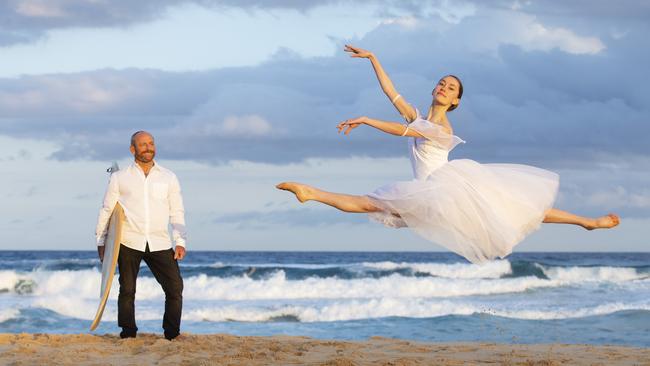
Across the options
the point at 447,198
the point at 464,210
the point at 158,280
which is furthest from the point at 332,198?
the point at 158,280

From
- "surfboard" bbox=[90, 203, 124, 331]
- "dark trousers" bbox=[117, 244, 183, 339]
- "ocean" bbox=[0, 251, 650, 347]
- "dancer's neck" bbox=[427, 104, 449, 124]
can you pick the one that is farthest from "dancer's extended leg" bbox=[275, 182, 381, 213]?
"ocean" bbox=[0, 251, 650, 347]

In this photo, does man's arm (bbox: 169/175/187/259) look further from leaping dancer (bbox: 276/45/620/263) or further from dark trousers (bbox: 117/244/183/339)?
leaping dancer (bbox: 276/45/620/263)

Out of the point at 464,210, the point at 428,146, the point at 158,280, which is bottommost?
the point at 158,280

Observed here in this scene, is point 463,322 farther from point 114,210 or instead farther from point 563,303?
point 114,210

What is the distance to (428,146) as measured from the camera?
25.3 ft

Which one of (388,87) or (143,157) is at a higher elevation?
(388,87)

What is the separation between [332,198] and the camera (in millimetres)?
7391

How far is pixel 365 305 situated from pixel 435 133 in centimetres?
1144

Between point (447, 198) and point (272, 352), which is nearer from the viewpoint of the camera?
point (447, 198)

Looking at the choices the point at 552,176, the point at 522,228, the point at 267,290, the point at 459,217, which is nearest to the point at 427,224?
the point at 459,217

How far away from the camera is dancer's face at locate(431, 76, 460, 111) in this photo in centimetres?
777

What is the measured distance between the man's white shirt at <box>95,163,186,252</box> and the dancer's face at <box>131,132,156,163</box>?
0.13 m

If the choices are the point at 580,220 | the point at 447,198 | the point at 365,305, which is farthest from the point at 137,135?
the point at 365,305

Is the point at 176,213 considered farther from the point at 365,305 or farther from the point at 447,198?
the point at 365,305
